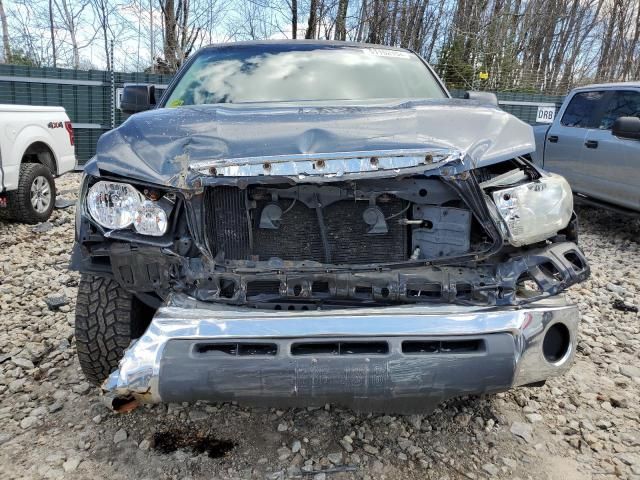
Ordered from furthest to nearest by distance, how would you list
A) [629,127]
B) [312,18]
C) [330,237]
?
[312,18] → [629,127] → [330,237]

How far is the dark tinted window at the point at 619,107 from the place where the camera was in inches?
235

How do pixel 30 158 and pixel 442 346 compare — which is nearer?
pixel 442 346

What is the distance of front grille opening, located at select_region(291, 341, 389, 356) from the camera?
191cm

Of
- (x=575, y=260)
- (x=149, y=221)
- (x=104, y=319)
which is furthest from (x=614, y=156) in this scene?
(x=104, y=319)

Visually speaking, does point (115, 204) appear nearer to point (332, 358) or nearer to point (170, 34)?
point (332, 358)

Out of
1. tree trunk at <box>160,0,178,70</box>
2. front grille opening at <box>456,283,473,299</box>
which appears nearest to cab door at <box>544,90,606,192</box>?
front grille opening at <box>456,283,473,299</box>

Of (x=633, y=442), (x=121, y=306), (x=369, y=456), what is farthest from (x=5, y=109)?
(x=633, y=442)

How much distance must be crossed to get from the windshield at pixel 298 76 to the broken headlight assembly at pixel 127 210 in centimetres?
129

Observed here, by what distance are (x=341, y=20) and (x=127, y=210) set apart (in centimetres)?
1430

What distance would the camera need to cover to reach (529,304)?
6.93 feet

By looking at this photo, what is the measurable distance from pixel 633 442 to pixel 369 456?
1.25 meters

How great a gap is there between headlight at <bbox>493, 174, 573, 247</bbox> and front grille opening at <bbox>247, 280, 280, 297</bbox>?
3.18ft

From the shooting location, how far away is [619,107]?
618 centimetres

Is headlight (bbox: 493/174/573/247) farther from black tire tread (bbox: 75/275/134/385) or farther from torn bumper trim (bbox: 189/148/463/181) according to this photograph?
black tire tread (bbox: 75/275/134/385)
